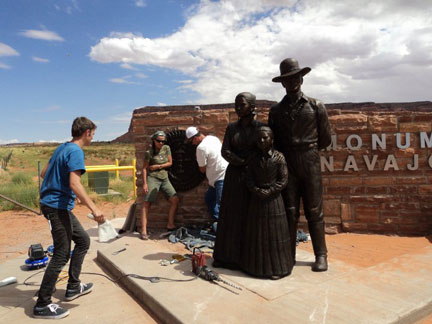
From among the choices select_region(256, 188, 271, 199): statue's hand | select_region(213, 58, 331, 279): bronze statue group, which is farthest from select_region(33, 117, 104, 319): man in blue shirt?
select_region(256, 188, 271, 199): statue's hand

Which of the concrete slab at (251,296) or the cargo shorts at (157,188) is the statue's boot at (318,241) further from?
the cargo shorts at (157,188)

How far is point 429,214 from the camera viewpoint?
5.81 m

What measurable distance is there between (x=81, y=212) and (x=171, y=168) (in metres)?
4.66

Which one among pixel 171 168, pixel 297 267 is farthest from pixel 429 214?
pixel 171 168

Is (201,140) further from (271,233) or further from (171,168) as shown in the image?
(271,233)

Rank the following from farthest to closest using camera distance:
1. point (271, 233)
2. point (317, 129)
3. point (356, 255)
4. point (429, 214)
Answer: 1. point (429, 214)
2. point (356, 255)
3. point (317, 129)
4. point (271, 233)

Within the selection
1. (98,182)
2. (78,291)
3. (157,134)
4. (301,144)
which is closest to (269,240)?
(301,144)

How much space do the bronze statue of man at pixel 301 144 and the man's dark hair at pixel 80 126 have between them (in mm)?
2021

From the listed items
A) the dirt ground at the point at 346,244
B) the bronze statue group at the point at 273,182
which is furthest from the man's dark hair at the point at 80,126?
the dirt ground at the point at 346,244

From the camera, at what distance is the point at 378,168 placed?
5.96 m

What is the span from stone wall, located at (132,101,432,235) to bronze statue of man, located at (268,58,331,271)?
217 centimetres

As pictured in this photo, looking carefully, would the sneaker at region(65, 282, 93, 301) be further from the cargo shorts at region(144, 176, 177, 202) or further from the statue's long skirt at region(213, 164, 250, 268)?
the cargo shorts at region(144, 176, 177, 202)

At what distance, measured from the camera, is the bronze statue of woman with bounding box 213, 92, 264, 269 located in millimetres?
4012

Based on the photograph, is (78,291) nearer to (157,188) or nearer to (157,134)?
(157,188)
